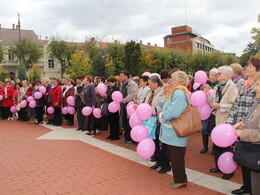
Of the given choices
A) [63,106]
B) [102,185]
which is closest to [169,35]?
[63,106]

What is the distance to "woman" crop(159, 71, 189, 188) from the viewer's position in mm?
3402

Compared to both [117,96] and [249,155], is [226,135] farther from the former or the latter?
[117,96]

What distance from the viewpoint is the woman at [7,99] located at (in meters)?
11.2

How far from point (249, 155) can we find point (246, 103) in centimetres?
91

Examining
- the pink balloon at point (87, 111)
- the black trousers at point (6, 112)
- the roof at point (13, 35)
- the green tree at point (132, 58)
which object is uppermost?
the roof at point (13, 35)

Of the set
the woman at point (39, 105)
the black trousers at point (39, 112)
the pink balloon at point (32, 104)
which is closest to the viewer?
the pink balloon at point (32, 104)

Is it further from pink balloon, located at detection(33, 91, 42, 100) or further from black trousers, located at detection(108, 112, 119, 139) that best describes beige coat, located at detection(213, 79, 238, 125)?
pink balloon, located at detection(33, 91, 42, 100)

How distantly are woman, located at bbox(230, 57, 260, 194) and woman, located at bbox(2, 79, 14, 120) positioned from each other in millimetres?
10707

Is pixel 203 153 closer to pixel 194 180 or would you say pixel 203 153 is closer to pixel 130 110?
A: pixel 194 180

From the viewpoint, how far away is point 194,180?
4.05 m

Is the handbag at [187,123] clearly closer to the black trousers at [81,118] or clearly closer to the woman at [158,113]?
the woman at [158,113]

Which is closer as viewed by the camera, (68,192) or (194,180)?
(68,192)

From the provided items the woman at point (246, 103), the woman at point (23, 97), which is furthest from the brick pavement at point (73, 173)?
the woman at point (23, 97)

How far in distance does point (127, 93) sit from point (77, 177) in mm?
2906
